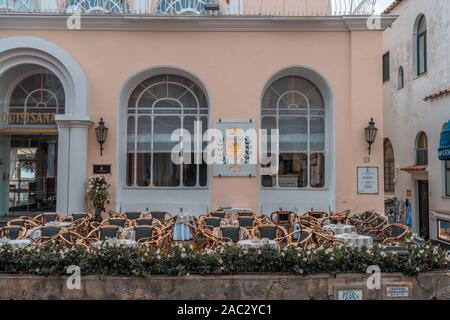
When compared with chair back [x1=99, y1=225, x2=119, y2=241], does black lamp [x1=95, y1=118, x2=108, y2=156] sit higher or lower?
higher

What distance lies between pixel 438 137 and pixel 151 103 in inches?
407

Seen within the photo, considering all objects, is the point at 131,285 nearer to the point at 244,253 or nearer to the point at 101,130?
the point at 244,253

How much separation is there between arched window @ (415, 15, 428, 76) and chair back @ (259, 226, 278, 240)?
11.2 m

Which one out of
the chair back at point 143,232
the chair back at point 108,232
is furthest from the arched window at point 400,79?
the chair back at point 108,232

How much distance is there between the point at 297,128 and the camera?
13977mm

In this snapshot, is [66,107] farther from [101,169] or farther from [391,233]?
[391,233]

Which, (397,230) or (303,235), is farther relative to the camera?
(397,230)

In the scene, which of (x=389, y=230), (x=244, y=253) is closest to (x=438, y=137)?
(x=389, y=230)

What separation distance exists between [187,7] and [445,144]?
388 inches

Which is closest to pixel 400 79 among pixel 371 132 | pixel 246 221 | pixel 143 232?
pixel 371 132

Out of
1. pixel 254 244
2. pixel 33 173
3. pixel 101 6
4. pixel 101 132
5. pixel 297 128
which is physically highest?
pixel 101 6

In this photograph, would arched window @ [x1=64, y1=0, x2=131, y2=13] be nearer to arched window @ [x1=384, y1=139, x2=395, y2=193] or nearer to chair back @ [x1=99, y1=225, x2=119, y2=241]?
chair back @ [x1=99, y1=225, x2=119, y2=241]

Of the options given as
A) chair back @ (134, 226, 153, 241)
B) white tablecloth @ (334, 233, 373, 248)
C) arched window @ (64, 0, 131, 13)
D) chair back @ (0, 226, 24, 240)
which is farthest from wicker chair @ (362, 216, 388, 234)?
arched window @ (64, 0, 131, 13)

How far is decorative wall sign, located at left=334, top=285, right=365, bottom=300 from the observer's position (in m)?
6.49
